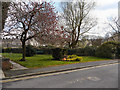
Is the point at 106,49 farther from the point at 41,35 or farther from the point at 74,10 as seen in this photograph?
the point at 41,35

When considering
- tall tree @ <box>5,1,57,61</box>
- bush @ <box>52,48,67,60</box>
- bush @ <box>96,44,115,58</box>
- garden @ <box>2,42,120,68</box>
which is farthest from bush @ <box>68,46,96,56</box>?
tall tree @ <box>5,1,57,61</box>

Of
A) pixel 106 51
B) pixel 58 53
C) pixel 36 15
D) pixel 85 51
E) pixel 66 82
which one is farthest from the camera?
pixel 85 51

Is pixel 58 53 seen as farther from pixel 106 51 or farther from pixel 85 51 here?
pixel 85 51

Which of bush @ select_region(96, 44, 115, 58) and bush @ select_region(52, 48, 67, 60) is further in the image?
bush @ select_region(96, 44, 115, 58)

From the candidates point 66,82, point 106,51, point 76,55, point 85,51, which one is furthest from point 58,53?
point 85,51

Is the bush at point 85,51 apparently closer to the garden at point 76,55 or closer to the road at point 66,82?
the garden at point 76,55

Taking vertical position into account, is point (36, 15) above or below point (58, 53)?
above

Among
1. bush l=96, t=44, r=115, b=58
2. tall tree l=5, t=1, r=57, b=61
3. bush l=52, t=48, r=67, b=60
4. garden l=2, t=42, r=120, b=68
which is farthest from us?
bush l=96, t=44, r=115, b=58

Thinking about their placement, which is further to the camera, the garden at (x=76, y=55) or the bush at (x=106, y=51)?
the bush at (x=106, y=51)

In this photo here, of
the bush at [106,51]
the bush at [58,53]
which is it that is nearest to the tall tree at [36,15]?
the bush at [58,53]

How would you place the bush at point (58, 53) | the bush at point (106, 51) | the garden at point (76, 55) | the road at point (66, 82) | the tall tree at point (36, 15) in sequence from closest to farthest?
the road at point (66, 82), the tall tree at point (36, 15), the bush at point (58, 53), the garden at point (76, 55), the bush at point (106, 51)

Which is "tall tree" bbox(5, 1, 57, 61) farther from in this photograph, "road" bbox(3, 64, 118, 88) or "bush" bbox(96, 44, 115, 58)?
"bush" bbox(96, 44, 115, 58)

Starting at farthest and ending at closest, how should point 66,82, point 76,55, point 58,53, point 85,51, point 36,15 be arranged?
point 85,51
point 76,55
point 58,53
point 36,15
point 66,82

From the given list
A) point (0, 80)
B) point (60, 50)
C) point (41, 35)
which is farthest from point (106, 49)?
point (0, 80)
